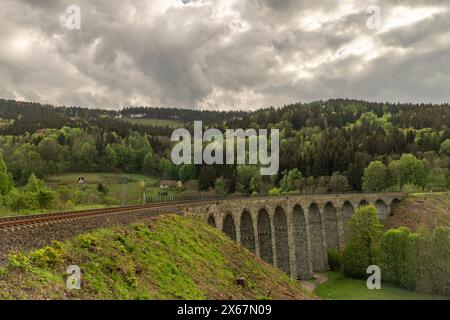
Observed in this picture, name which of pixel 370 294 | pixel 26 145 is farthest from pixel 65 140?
pixel 370 294

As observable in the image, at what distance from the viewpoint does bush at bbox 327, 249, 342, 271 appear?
7119cm

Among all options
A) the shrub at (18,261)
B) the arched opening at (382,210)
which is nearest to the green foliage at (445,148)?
the arched opening at (382,210)

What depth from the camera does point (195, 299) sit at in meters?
19.7

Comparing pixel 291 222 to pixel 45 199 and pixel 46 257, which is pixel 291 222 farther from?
pixel 46 257

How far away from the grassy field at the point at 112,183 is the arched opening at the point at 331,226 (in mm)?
69087

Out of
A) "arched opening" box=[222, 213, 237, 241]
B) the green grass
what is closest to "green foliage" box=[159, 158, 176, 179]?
the green grass

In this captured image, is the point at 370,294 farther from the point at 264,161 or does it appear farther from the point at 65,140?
the point at 65,140

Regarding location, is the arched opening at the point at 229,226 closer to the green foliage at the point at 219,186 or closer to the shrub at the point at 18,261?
the shrub at the point at 18,261

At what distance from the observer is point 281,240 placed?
62.1 meters

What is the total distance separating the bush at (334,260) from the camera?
2803 inches

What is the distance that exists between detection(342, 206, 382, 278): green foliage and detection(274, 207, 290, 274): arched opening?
11037mm

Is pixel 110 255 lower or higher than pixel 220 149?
lower

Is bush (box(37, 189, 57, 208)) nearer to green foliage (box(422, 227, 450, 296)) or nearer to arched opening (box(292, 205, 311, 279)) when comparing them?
arched opening (box(292, 205, 311, 279))

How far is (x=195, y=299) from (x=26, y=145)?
538ft
